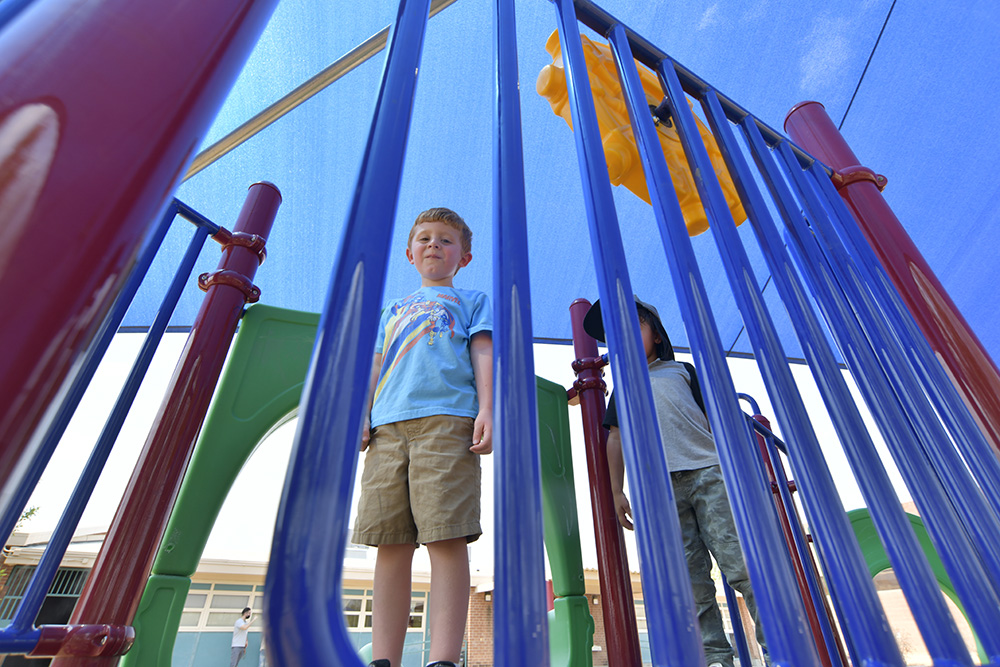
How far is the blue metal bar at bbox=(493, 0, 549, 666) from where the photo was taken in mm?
230

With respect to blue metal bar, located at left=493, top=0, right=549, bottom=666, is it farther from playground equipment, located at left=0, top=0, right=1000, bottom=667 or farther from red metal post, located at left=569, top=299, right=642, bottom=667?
red metal post, located at left=569, top=299, right=642, bottom=667

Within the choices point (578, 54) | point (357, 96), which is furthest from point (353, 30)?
point (578, 54)

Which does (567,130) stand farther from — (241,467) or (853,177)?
(241,467)

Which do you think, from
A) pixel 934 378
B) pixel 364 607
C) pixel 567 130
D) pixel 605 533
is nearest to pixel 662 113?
pixel 934 378

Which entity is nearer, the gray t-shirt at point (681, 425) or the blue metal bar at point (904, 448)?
the blue metal bar at point (904, 448)

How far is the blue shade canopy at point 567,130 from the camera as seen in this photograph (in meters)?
1.93

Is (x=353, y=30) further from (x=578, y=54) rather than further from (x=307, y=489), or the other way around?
(x=307, y=489)

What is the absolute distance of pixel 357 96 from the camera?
2107 millimetres

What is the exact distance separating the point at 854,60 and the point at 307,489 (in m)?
2.56

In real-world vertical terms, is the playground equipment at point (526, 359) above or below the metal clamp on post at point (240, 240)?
below

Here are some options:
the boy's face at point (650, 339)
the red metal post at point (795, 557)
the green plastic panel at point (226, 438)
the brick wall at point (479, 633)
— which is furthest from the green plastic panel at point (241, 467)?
the brick wall at point (479, 633)

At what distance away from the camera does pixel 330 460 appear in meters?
0.20

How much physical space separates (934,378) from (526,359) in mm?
593

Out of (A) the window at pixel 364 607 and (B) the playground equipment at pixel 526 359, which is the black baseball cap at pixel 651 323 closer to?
(B) the playground equipment at pixel 526 359
